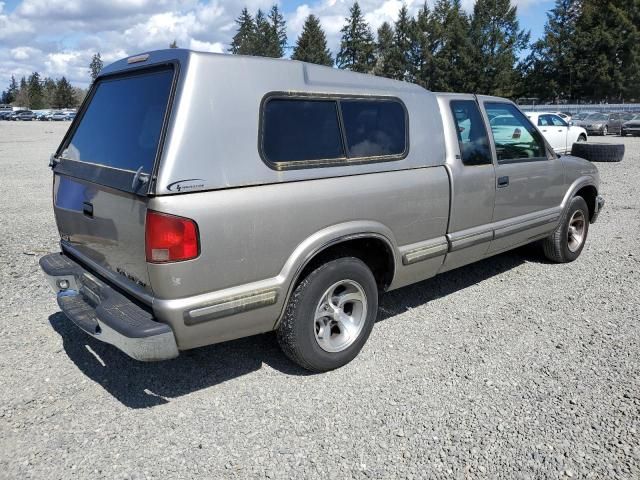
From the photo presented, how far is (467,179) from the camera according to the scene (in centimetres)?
423

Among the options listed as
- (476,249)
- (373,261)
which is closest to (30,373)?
(373,261)

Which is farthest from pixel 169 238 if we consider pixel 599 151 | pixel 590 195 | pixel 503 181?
pixel 599 151

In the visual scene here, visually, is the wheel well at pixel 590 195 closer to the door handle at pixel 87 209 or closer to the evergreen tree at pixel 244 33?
the door handle at pixel 87 209

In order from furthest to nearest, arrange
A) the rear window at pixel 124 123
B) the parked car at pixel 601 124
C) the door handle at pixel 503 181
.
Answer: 1. the parked car at pixel 601 124
2. the door handle at pixel 503 181
3. the rear window at pixel 124 123

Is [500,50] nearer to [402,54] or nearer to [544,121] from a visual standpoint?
[402,54]

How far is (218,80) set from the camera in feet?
9.45

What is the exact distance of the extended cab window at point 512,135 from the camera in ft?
15.5

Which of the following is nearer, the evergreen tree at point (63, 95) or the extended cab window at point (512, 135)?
the extended cab window at point (512, 135)

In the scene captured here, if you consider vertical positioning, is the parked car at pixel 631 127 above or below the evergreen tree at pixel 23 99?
below

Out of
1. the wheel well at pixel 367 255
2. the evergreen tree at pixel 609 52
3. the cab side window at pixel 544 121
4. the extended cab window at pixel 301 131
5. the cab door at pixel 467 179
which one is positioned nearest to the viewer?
the extended cab window at pixel 301 131

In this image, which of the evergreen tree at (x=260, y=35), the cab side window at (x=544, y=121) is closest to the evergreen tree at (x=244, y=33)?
the evergreen tree at (x=260, y=35)

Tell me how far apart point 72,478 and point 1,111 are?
81.0 meters

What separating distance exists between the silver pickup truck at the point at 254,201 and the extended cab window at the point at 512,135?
374 millimetres

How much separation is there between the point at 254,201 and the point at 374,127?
47.4 inches
